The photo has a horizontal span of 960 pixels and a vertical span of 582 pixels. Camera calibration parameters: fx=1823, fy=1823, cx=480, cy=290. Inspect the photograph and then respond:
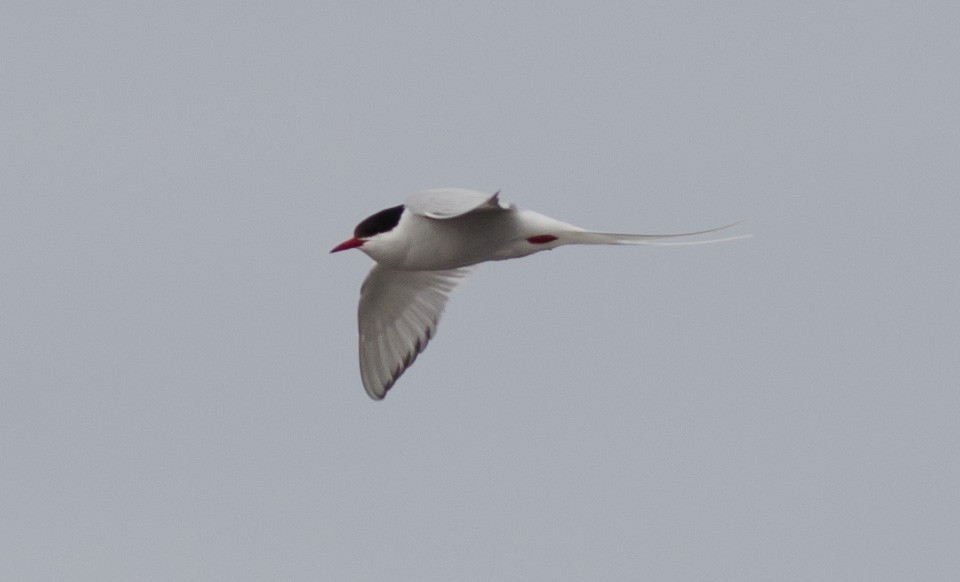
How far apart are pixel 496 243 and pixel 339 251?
105 cm

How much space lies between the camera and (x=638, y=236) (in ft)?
38.2

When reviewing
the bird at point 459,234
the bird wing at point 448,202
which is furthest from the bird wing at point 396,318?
the bird wing at point 448,202

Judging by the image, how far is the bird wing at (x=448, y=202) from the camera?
10859 millimetres

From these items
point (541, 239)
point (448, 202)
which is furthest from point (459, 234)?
point (448, 202)

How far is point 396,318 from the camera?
14.0 metres

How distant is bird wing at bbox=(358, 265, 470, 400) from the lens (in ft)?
45.7

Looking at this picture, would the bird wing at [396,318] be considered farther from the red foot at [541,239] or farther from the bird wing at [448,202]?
the bird wing at [448,202]

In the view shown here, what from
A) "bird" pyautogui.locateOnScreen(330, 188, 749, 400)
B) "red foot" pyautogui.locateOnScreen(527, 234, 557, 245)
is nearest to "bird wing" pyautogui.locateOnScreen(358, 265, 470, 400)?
"bird" pyautogui.locateOnScreen(330, 188, 749, 400)

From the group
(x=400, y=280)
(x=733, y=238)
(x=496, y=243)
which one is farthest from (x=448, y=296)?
(x=733, y=238)

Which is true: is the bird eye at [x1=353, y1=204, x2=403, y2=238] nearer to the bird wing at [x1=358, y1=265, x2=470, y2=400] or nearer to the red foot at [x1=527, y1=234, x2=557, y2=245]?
the red foot at [x1=527, y1=234, x2=557, y2=245]

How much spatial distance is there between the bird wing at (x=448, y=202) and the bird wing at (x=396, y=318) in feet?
8.47

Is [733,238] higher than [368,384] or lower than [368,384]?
higher

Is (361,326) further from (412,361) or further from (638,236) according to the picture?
(638,236)

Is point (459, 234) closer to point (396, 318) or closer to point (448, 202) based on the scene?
point (448, 202)
